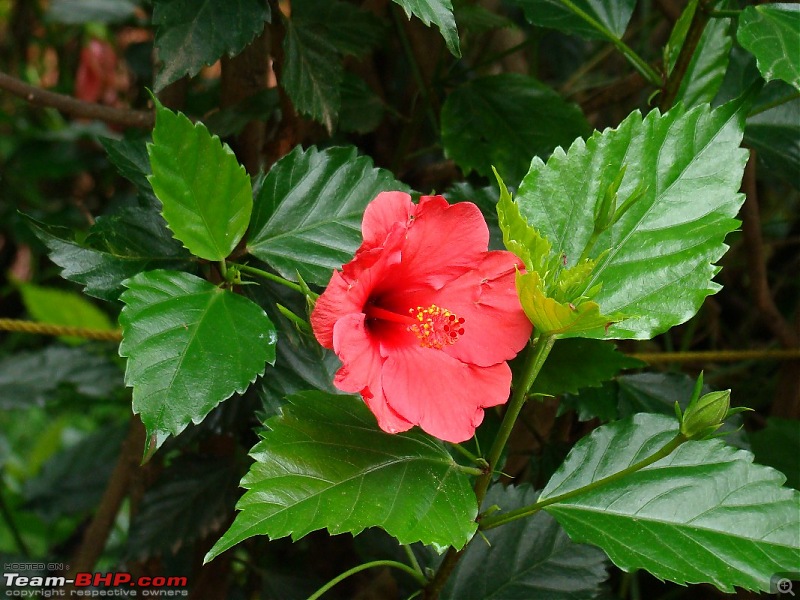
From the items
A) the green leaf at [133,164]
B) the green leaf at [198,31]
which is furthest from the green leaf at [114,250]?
the green leaf at [198,31]

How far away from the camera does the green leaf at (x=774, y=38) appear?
62 cm

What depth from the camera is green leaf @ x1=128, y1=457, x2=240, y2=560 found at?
0.96 meters

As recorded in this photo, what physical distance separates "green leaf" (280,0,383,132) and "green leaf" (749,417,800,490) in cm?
62

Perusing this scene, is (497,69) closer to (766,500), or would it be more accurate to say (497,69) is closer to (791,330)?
(791,330)

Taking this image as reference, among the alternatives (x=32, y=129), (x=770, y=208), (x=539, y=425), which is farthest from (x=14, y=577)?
(x=770, y=208)

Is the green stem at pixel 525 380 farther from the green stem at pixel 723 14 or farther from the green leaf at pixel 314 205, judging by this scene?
the green stem at pixel 723 14

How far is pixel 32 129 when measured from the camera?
188 cm

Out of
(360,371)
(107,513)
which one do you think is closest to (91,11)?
(107,513)

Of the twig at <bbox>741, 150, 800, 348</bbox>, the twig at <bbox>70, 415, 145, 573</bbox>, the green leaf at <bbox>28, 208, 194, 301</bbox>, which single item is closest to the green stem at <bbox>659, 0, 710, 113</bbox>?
the twig at <bbox>741, 150, 800, 348</bbox>

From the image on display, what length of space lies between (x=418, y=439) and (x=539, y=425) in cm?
39

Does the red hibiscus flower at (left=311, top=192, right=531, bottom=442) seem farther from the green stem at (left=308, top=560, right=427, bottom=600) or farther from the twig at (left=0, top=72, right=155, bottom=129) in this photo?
the twig at (left=0, top=72, right=155, bottom=129)

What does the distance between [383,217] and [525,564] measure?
1.28 ft

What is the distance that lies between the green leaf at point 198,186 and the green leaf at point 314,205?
4 cm

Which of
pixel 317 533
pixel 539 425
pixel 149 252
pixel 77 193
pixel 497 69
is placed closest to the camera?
pixel 149 252
